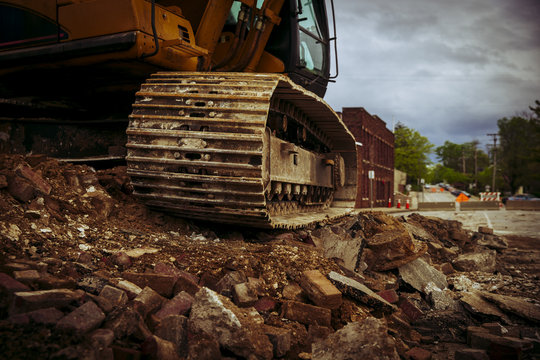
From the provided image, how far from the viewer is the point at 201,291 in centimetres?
286

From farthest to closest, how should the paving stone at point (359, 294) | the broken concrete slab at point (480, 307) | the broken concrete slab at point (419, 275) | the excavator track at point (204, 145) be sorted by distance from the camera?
the broken concrete slab at point (419, 275) → the broken concrete slab at point (480, 307) → the excavator track at point (204, 145) → the paving stone at point (359, 294)

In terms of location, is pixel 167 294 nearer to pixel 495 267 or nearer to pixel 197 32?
pixel 197 32

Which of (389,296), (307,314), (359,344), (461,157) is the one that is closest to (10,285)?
(307,314)

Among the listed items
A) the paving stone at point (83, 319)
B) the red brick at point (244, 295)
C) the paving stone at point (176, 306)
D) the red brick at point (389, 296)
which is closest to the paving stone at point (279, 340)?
the red brick at point (244, 295)

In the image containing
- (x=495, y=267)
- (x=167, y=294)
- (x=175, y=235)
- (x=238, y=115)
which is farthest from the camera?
(x=495, y=267)

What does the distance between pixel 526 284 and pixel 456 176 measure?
352 feet

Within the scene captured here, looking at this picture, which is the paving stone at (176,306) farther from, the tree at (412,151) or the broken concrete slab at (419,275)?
the tree at (412,151)

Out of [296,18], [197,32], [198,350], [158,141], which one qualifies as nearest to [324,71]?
[296,18]

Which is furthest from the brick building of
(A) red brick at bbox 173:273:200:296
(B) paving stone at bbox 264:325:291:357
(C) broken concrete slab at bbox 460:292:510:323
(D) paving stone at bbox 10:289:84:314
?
(D) paving stone at bbox 10:289:84:314

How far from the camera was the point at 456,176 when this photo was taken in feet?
346

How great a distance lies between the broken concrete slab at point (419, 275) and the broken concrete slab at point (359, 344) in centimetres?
259

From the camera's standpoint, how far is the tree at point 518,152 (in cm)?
6766

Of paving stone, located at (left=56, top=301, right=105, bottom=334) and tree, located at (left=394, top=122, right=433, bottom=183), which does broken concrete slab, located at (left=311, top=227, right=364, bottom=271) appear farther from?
tree, located at (left=394, top=122, right=433, bottom=183)

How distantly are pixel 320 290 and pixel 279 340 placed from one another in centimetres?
69
